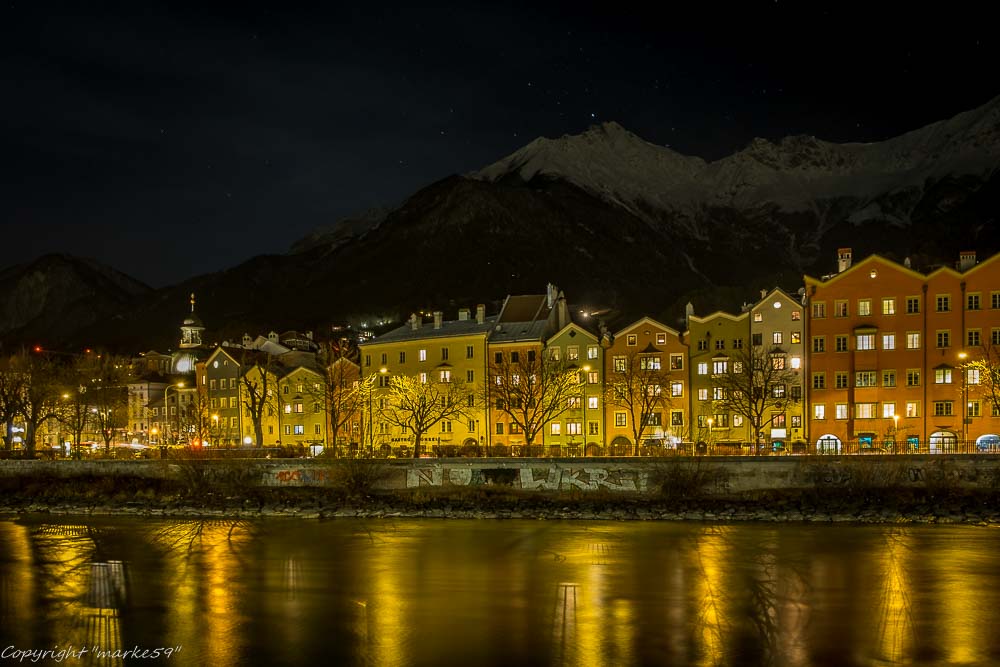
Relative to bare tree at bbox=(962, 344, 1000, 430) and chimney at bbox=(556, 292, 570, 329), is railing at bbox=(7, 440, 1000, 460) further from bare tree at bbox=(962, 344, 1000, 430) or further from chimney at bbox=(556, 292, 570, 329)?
chimney at bbox=(556, 292, 570, 329)

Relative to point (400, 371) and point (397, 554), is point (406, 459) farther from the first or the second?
point (400, 371)

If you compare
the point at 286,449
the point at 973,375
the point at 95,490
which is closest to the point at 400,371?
the point at 286,449

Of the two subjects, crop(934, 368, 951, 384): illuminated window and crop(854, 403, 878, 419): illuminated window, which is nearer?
crop(934, 368, 951, 384): illuminated window

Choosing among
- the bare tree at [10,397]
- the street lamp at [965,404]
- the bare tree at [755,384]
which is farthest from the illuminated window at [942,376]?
the bare tree at [10,397]

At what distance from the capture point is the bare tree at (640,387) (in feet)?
218

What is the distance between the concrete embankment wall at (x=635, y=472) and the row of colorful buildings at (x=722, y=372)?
417 cm

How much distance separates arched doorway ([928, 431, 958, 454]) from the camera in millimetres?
55031

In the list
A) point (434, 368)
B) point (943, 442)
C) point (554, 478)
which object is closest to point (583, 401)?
point (434, 368)

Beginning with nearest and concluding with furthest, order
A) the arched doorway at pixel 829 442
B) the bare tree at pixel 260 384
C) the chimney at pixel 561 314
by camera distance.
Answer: the arched doorway at pixel 829 442
the chimney at pixel 561 314
the bare tree at pixel 260 384

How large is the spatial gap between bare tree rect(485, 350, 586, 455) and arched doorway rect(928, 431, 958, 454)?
24766mm

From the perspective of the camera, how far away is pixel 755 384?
62.6m

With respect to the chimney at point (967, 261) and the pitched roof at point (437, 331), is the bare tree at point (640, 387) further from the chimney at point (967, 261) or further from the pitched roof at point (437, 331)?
the chimney at point (967, 261)

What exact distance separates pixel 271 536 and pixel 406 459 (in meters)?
13.7

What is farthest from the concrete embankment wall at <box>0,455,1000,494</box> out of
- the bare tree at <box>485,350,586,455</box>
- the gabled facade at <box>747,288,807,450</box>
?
the gabled facade at <box>747,288,807,450</box>
